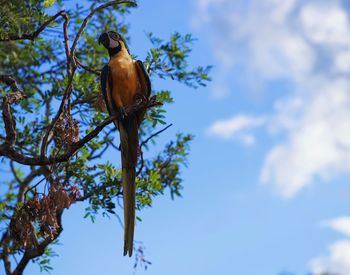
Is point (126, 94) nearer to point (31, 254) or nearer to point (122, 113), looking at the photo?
point (122, 113)

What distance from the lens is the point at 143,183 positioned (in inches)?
237

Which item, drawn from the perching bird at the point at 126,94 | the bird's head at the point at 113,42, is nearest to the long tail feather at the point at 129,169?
the perching bird at the point at 126,94

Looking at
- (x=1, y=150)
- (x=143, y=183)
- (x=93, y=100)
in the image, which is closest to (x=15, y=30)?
(x=93, y=100)

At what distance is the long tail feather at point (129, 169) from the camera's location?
15.2ft

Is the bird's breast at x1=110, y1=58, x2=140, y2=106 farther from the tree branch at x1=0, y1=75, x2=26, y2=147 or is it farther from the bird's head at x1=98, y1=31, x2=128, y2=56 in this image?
the tree branch at x1=0, y1=75, x2=26, y2=147

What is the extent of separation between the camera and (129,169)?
488 centimetres

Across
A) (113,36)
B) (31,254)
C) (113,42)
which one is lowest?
(31,254)

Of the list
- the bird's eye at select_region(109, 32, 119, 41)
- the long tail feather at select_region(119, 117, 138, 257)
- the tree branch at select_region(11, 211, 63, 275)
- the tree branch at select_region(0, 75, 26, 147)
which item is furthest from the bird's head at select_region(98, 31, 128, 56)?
the tree branch at select_region(11, 211, 63, 275)

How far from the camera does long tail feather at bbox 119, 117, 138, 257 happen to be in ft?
15.2

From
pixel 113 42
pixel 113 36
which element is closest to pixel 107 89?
pixel 113 42

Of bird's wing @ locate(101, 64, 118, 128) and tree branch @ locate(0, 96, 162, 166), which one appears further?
bird's wing @ locate(101, 64, 118, 128)

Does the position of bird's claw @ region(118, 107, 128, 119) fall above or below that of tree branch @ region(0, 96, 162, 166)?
above

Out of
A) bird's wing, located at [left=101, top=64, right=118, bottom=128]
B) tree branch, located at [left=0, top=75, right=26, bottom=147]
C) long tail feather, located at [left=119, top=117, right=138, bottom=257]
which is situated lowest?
long tail feather, located at [left=119, top=117, right=138, bottom=257]

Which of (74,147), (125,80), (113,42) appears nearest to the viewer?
(74,147)
